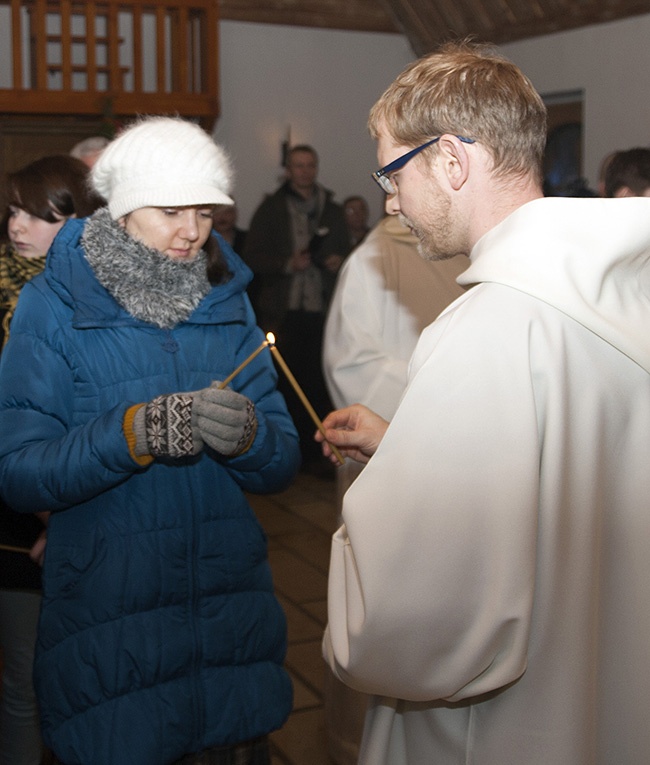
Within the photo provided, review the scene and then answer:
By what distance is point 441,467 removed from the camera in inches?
50.8

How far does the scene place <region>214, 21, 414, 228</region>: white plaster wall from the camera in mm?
8711

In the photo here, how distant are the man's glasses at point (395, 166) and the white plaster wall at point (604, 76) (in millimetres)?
5841

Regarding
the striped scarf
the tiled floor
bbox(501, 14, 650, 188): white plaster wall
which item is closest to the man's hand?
the striped scarf

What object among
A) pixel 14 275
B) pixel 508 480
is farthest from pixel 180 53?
pixel 508 480

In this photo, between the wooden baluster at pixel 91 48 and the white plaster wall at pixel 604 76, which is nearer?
the white plaster wall at pixel 604 76

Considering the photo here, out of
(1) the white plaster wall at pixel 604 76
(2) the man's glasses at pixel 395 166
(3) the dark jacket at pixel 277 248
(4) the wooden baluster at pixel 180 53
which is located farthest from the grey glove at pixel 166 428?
(4) the wooden baluster at pixel 180 53

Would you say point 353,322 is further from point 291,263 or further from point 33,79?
point 33,79

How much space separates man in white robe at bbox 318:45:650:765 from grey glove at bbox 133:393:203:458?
1.55 ft

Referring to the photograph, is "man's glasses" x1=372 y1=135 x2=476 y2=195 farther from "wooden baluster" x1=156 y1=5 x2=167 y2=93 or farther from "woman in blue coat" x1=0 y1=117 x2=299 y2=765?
"wooden baluster" x1=156 y1=5 x2=167 y2=93

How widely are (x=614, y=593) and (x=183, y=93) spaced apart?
7379mm

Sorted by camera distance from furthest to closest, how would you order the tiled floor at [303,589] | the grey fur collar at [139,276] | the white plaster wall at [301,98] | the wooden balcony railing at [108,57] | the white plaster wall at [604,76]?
the white plaster wall at [301,98]
the wooden balcony railing at [108,57]
the white plaster wall at [604,76]
the tiled floor at [303,589]
the grey fur collar at [139,276]

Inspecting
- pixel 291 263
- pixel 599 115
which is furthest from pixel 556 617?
pixel 599 115

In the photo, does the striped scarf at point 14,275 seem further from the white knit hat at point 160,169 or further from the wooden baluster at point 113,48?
the wooden baluster at point 113,48

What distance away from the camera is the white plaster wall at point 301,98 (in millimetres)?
8711
